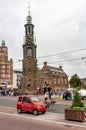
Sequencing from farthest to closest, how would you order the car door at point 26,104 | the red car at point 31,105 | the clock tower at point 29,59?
the clock tower at point 29,59, the car door at point 26,104, the red car at point 31,105

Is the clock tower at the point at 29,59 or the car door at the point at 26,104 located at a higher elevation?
the clock tower at the point at 29,59

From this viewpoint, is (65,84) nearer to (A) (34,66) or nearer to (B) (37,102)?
(A) (34,66)

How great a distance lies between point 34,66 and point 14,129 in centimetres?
7805

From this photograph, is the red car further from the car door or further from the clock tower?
the clock tower

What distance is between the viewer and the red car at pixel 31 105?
2514 centimetres

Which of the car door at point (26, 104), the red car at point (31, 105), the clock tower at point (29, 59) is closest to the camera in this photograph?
the red car at point (31, 105)

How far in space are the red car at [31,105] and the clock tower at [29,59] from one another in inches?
2518

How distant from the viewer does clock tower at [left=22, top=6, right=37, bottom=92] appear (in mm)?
90625

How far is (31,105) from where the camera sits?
25.5 metres

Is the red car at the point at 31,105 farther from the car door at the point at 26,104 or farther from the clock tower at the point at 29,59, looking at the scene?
the clock tower at the point at 29,59

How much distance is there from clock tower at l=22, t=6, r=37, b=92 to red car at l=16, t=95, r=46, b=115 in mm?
63960

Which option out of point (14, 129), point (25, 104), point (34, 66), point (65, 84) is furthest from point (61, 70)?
point (14, 129)

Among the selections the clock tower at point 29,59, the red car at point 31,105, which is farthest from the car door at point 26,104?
the clock tower at point 29,59

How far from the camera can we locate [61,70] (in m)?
135
